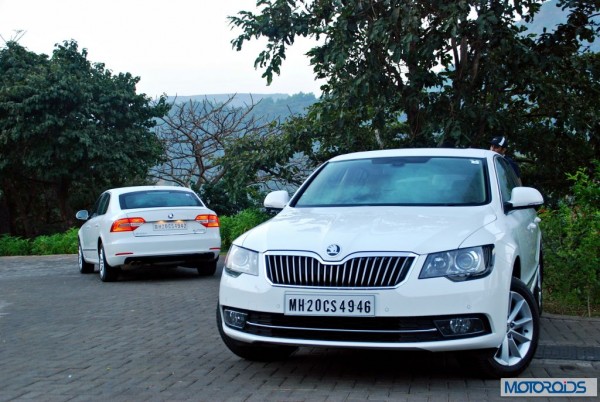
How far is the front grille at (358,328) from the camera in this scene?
5.73 meters

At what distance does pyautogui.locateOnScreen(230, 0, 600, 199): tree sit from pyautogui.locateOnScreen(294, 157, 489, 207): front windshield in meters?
6.84

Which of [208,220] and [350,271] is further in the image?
[208,220]

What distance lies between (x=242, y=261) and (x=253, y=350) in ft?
2.58

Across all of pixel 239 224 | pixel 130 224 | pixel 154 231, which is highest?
pixel 130 224

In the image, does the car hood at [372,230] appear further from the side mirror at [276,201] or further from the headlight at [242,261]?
the side mirror at [276,201]

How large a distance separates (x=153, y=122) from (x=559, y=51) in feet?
75.5

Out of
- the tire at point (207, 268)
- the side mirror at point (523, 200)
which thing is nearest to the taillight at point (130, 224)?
the tire at point (207, 268)

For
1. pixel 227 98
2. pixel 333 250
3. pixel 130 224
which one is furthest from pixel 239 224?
pixel 333 250

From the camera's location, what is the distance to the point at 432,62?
17312 mm

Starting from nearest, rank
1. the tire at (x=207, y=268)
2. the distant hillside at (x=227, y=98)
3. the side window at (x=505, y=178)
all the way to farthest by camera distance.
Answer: the side window at (x=505, y=178) < the tire at (x=207, y=268) < the distant hillside at (x=227, y=98)

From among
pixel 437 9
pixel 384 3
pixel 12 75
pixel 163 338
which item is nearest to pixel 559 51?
pixel 437 9

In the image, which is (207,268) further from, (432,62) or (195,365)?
(195,365)

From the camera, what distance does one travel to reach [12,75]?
3628 centimetres

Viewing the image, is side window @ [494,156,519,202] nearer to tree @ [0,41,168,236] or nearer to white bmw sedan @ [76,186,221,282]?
white bmw sedan @ [76,186,221,282]
